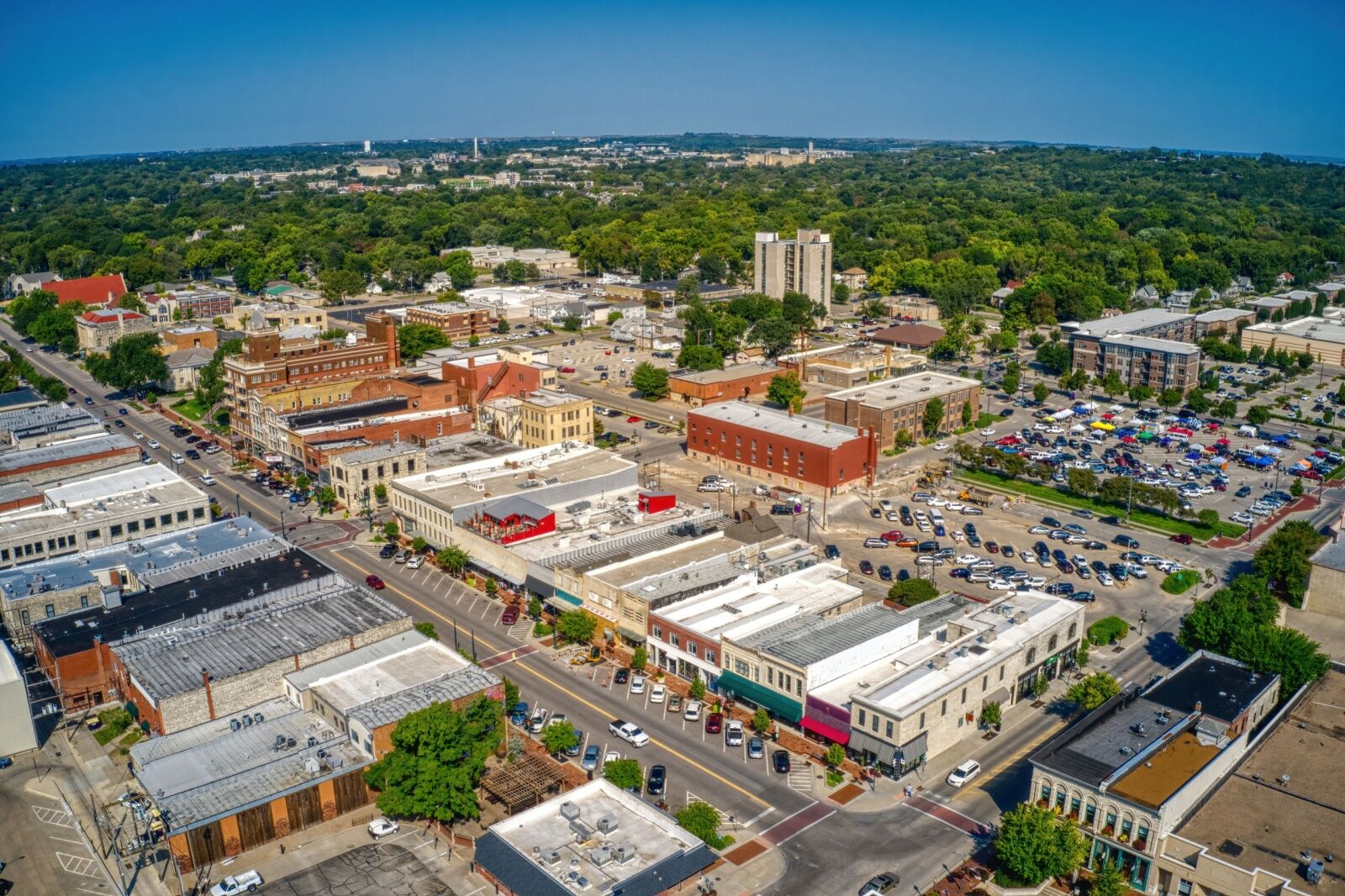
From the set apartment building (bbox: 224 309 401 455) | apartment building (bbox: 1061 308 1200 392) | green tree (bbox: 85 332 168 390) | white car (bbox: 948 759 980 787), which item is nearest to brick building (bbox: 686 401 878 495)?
apartment building (bbox: 224 309 401 455)

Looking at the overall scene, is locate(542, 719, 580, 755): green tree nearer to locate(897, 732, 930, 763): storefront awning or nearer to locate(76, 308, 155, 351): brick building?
locate(897, 732, 930, 763): storefront awning

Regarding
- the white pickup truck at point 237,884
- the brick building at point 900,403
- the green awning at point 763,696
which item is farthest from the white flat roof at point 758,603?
the brick building at point 900,403

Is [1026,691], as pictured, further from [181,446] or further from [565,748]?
[181,446]

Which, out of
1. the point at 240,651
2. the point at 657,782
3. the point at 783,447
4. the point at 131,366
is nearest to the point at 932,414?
the point at 783,447

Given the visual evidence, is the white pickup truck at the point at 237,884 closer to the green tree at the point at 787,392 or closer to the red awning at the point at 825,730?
the red awning at the point at 825,730

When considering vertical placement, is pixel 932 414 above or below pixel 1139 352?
below

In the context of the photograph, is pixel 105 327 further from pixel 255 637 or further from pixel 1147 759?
pixel 1147 759

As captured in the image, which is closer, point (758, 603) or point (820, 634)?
point (820, 634)
